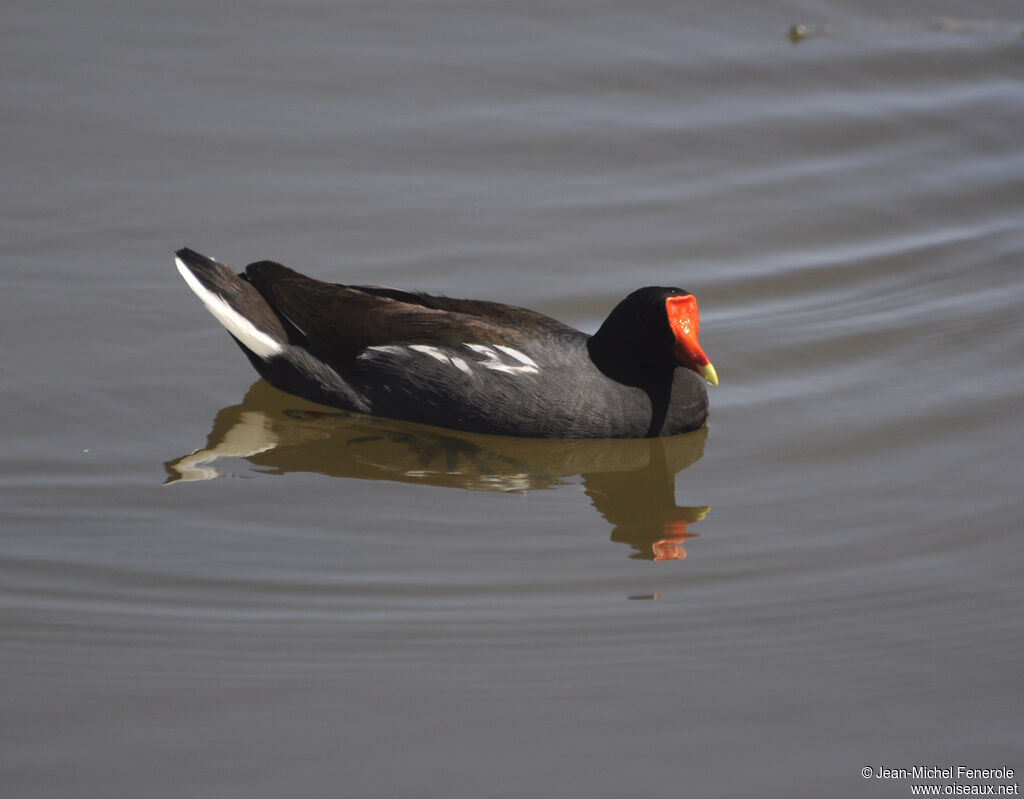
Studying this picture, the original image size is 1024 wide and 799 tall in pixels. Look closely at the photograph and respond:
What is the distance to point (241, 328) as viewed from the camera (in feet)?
21.4

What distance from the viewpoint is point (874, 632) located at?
4.87m

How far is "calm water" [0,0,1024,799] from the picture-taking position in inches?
171

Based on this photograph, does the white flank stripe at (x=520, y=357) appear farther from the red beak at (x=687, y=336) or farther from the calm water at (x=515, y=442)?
the red beak at (x=687, y=336)

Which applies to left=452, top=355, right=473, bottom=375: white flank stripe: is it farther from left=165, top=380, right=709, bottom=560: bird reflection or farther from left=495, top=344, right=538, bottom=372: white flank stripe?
left=165, top=380, right=709, bottom=560: bird reflection

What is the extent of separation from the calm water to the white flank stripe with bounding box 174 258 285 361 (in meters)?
0.29

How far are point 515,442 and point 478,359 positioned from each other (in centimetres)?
41

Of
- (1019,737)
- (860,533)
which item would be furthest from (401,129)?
(1019,737)

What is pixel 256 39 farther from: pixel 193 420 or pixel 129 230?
pixel 193 420

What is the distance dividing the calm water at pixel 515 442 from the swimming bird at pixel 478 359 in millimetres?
161

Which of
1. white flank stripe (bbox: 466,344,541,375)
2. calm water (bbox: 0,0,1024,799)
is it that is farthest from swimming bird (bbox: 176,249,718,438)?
calm water (bbox: 0,0,1024,799)

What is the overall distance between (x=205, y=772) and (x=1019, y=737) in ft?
8.11

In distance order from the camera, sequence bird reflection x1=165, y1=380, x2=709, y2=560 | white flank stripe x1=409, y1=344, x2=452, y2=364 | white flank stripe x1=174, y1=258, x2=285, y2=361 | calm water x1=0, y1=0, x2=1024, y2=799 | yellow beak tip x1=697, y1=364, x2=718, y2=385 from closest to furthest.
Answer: calm water x1=0, y1=0, x2=1024, y2=799 < bird reflection x1=165, y1=380, x2=709, y2=560 < yellow beak tip x1=697, y1=364, x2=718, y2=385 < white flank stripe x1=409, y1=344, x2=452, y2=364 < white flank stripe x1=174, y1=258, x2=285, y2=361

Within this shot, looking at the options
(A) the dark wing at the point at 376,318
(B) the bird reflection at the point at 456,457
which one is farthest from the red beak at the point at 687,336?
(A) the dark wing at the point at 376,318

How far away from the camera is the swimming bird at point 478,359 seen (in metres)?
6.18
